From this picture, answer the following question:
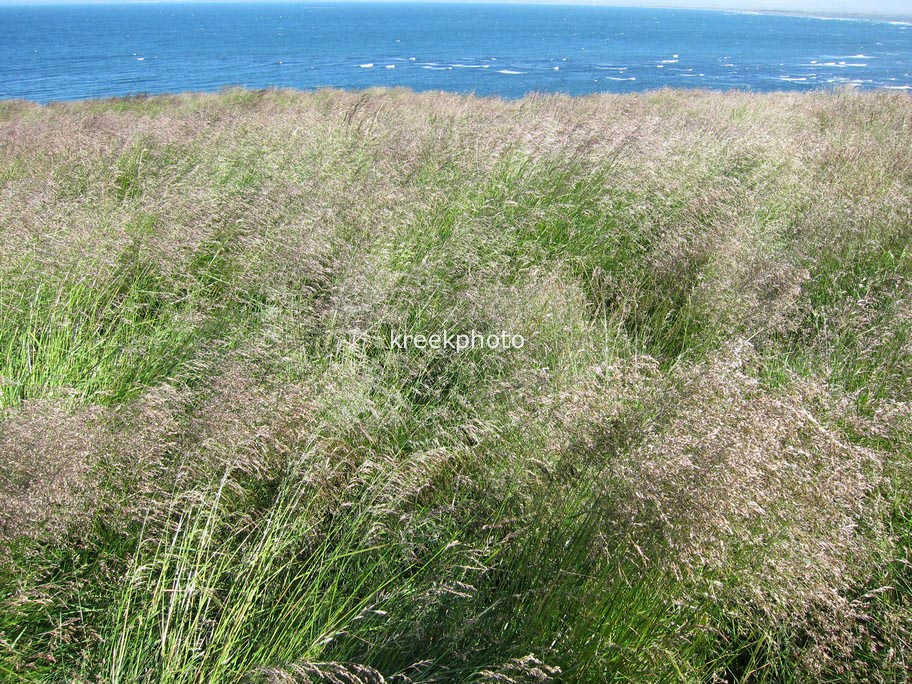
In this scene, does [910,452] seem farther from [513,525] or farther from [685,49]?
[685,49]

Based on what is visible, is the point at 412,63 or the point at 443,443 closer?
the point at 443,443

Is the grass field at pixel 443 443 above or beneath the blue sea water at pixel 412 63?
beneath

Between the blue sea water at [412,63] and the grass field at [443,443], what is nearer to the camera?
the grass field at [443,443]

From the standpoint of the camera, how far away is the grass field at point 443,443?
193cm

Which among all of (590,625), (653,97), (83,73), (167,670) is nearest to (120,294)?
(167,670)

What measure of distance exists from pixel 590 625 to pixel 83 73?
61759 millimetres

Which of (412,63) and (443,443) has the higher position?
(412,63)

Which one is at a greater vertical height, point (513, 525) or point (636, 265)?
point (636, 265)

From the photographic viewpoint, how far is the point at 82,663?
192 centimetres

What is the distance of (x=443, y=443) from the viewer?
2.85 meters

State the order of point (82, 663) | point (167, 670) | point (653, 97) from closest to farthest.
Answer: point (167, 670) < point (82, 663) < point (653, 97)

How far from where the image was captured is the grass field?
1927mm

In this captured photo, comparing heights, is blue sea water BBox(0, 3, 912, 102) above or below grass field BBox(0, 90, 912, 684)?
above

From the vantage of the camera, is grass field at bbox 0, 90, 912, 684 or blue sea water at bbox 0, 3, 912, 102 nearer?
grass field at bbox 0, 90, 912, 684
